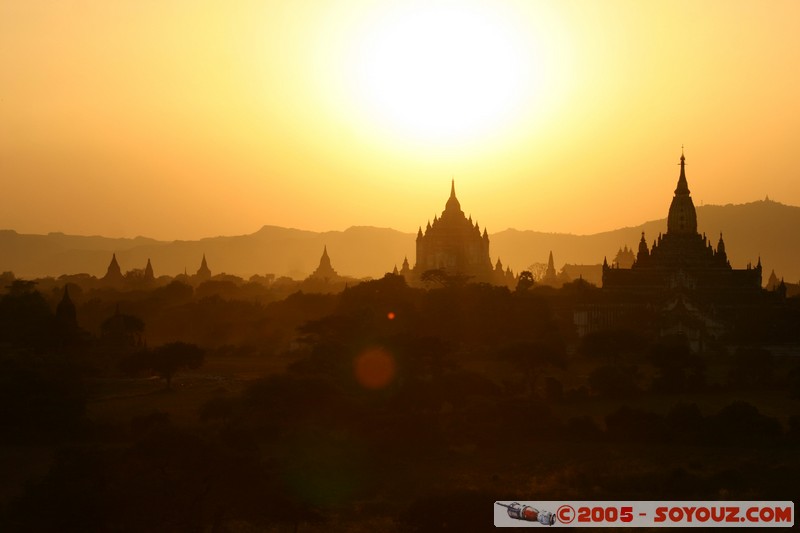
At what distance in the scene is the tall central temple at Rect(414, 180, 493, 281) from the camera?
155 metres

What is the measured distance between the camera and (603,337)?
7681 centimetres

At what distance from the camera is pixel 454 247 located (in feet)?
512

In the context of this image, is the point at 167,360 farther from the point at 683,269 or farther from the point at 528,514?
the point at 683,269

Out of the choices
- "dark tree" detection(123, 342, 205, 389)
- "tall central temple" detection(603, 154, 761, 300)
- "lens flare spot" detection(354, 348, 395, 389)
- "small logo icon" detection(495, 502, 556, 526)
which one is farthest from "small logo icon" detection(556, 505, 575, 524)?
"tall central temple" detection(603, 154, 761, 300)

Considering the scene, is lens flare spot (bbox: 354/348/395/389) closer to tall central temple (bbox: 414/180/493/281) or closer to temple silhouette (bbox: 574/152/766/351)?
temple silhouette (bbox: 574/152/766/351)

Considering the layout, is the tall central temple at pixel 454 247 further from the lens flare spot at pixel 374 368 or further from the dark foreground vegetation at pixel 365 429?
the lens flare spot at pixel 374 368

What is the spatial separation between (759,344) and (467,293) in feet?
74.1

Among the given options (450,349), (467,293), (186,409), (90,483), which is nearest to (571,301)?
(467,293)

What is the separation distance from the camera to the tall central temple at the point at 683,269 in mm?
103750

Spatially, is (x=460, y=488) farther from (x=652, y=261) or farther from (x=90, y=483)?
(x=652, y=261)

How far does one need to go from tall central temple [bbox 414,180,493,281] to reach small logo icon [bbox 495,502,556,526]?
115148mm

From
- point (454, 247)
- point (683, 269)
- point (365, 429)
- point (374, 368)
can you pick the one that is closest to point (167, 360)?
point (374, 368)

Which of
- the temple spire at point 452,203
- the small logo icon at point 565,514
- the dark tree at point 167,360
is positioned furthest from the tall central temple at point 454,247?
the small logo icon at point 565,514

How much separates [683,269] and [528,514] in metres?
71.0
